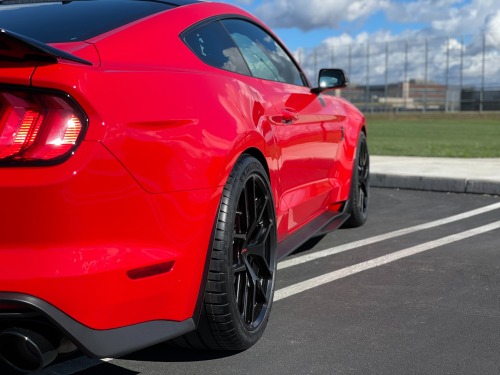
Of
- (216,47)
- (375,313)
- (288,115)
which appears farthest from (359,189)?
(216,47)

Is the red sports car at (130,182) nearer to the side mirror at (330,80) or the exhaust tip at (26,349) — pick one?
the exhaust tip at (26,349)

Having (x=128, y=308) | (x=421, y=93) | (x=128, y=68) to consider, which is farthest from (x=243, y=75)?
(x=421, y=93)

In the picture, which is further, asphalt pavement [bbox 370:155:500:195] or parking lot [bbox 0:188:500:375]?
asphalt pavement [bbox 370:155:500:195]

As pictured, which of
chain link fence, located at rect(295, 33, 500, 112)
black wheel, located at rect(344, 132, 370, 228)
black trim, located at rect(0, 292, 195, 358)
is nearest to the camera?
black trim, located at rect(0, 292, 195, 358)

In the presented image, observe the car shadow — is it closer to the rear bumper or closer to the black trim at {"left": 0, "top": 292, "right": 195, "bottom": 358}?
the black trim at {"left": 0, "top": 292, "right": 195, "bottom": 358}

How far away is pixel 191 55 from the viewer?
325 centimetres

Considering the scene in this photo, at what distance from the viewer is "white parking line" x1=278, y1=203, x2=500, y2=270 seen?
16.3 feet

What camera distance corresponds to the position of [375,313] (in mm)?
3779

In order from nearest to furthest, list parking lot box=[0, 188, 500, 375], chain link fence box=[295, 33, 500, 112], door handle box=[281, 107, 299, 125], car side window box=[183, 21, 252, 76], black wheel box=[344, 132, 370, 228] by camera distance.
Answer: parking lot box=[0, 188, 500, 375]
car side window box=[183, 21, 252, 76]
door handle box=[281, 107, 299, 125]
black wheel box=[344, 132, 370, 228]
chain link fence box=[295, 33, 500, 112]

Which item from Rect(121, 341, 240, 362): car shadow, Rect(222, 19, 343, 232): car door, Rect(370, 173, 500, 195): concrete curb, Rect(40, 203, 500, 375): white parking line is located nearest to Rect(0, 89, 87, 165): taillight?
Rect(40, 203, 500, 375): white parking line

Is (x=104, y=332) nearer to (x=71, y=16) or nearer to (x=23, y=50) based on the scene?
(x=23, y=50)

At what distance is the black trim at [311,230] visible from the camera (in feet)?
13.3

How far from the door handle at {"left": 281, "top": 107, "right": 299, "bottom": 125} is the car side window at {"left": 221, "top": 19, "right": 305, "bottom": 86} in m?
0.24

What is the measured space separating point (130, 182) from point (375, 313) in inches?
70.0
